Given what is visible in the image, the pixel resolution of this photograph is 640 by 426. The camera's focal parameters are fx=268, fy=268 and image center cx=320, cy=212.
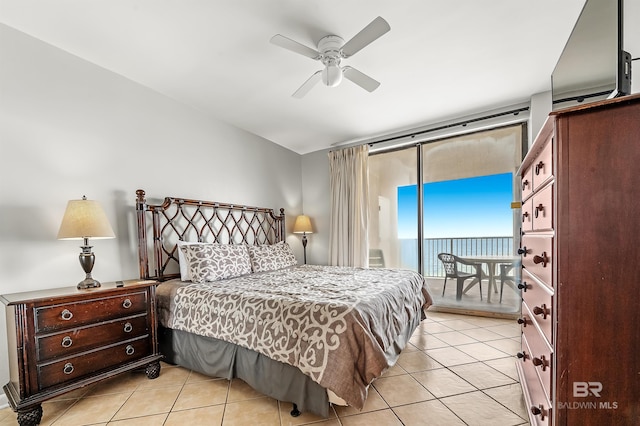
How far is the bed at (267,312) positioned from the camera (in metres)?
1.53

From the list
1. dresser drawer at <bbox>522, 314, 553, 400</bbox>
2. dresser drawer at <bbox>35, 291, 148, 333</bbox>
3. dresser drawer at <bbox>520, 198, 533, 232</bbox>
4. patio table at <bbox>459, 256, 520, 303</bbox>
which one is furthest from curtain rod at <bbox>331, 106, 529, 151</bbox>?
dresser drawer at <bbox>35, 291, 148, 333</bbox>

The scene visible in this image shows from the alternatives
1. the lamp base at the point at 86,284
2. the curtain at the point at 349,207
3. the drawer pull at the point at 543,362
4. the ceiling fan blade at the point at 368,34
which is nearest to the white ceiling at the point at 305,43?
the ceiling fan blade at the point at 368,34

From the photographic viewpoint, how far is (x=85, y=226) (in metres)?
1.92

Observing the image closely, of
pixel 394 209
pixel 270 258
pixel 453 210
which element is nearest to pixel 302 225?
pixel 270 258

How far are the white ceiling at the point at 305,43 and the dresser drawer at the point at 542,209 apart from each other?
140 centimetres

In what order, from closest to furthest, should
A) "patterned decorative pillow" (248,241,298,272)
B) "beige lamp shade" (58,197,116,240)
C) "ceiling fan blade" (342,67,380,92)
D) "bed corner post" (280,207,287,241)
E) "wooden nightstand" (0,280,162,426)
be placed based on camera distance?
"wooden nightstand" (0,280,162,426) < "beige lamp shade" (58,197,116,240) < "ceiling fan blade" (342,67,380,92) < "patterned decorative pillow" (248,241,298,272) < "bed corner post" (280,207,287,241)

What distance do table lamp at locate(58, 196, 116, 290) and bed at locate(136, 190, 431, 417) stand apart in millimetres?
511

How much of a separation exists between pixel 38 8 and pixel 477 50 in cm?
322

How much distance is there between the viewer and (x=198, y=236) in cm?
314

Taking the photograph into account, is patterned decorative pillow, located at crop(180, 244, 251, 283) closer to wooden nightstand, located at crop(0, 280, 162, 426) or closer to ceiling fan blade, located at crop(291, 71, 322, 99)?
wooden nightstand, located at crop(0, 280, 162, 426)

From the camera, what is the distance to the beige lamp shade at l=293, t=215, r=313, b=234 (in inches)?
178

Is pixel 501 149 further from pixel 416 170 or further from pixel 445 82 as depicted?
pixel 445 82

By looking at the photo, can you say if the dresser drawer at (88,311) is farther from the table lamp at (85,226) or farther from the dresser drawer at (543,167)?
the dresser drawer at (543,167)

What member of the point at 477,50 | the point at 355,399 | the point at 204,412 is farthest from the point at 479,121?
the point at 204,412
